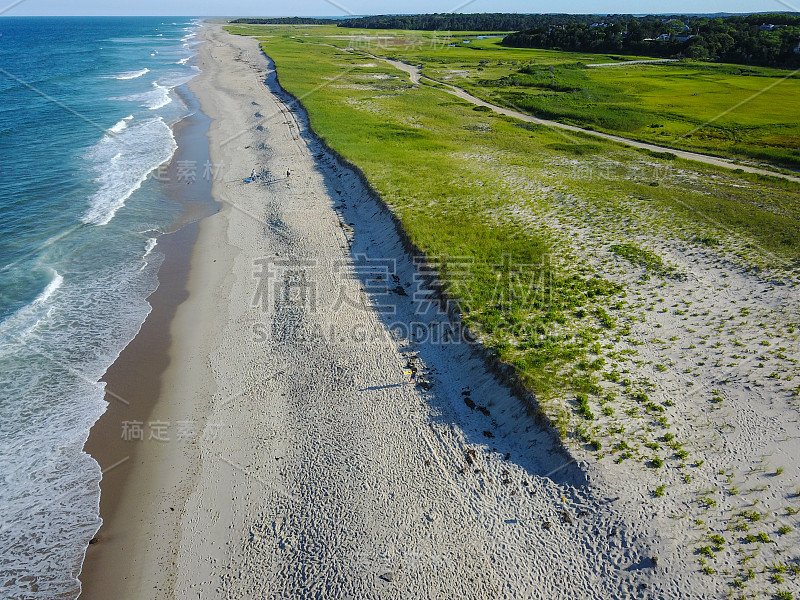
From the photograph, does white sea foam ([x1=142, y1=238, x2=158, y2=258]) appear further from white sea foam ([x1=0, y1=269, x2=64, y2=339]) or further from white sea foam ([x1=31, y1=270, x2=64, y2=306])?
white sea foam ([x1=0, y1=269, x2=64, y2=339])

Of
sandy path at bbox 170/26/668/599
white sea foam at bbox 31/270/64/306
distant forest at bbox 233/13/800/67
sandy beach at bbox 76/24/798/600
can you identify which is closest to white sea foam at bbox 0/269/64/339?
white sea foam at bbox 31/270/64/306

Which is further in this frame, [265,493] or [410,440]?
[410,440]

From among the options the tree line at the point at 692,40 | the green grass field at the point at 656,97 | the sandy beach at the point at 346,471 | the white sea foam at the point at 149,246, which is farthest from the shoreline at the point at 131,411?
the tree line at the point at 692,40

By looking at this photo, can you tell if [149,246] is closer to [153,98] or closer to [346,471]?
[346,471]

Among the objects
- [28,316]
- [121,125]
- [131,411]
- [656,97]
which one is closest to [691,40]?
[656,97]

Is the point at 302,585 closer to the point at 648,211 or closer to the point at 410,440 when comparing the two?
the point at 410,440

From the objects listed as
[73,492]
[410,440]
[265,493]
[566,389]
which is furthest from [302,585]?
[566,389]
